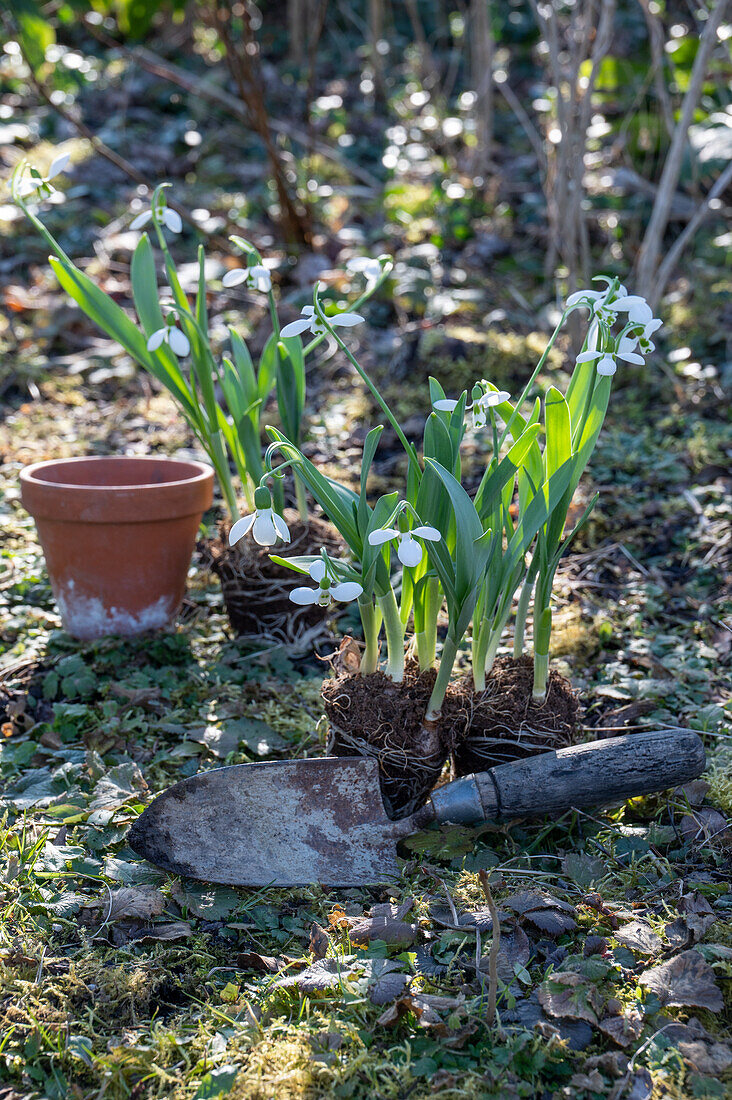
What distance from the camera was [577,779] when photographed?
1.39 metres

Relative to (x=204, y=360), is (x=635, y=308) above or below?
above

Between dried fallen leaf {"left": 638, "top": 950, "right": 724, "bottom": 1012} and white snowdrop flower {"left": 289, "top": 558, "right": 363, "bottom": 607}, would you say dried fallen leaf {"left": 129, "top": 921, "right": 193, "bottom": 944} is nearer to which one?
white snowdrop flower {"left": 289, "top": 558, "right": 363, "bottom": 607}

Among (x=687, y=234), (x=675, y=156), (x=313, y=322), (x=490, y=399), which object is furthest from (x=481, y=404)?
(x=675, y=156)

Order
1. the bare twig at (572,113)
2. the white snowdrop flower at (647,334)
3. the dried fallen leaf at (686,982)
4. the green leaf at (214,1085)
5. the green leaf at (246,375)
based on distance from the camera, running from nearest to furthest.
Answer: the green leaf at (214,1085) → the dried fallen leaf at (686,982) → the white snowdrop flower at (647,334) → the green leaf at (246,375) → the bare twig at (572,113)

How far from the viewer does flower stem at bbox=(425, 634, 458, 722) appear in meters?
1.40

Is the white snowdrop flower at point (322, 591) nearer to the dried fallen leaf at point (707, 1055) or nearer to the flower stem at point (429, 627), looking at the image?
the flower stem at point (429, 627)

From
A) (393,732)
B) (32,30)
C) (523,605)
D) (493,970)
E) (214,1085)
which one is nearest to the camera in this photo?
(214,1085)

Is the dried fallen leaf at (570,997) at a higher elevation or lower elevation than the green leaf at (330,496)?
lower

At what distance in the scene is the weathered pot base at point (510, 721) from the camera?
149 centimetres

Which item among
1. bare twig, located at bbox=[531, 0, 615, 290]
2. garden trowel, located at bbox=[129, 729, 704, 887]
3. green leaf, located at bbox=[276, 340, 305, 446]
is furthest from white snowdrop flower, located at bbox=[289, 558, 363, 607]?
bare twig, located at bbox=[531, 0, 615, 290]

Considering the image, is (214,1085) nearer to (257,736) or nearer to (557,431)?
(257,736)

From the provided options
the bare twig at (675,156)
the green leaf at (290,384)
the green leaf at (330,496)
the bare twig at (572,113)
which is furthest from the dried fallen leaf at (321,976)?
the bare twig at (675,156)

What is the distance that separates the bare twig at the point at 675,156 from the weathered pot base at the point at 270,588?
1943mm

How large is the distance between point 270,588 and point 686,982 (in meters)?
1.21
